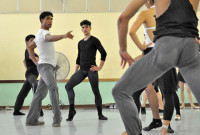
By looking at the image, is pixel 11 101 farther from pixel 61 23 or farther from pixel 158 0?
pixel 158 0

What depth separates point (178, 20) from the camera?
194 centimetres

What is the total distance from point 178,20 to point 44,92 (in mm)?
3060

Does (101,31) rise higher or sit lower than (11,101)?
higher

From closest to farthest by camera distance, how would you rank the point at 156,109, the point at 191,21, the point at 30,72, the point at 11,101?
the point at 191,21, the point at 156,109, the point at 30,72, the point at 11,101

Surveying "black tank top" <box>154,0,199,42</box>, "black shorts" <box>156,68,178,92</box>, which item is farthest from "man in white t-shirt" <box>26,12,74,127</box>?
"black tank top" <box>154,0,199,42</box>

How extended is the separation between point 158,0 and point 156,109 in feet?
6.97

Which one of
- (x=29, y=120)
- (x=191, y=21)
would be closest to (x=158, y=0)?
(x=191, y=21)

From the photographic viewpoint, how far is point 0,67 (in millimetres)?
9039

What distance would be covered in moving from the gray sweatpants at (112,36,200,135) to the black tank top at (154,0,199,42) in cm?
3

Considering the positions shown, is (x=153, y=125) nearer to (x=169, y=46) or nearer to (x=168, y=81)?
(x=168, y=81)

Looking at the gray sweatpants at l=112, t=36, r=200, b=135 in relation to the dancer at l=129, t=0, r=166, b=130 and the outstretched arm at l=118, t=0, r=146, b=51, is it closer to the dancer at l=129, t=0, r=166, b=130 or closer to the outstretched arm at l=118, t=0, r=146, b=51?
the outstretched arm at l=118, t=0, r=146, b=51

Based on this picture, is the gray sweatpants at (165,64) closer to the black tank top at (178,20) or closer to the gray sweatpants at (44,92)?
the black tank top at (178,20)

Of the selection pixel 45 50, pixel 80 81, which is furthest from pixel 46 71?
pixel 80 81

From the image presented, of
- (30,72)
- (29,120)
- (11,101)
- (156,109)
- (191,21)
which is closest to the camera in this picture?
(191,21)
